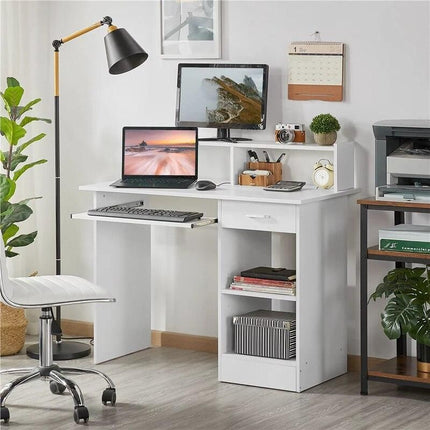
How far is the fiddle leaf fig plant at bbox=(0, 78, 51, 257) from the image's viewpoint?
5.16 metres

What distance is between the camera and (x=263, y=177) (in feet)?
16.2

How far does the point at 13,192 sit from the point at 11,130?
0.98 feet

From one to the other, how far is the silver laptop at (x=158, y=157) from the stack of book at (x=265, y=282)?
526mm

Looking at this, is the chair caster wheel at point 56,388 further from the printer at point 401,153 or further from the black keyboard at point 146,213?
the printer at point 401,153

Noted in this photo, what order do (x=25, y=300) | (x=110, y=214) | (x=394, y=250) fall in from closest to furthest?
(x=25, y=300) → (x=394, y=250) → (x=110, y=214)

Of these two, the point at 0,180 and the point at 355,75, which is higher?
the point at 355,75

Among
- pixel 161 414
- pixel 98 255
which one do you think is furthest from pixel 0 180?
pixel 161 414

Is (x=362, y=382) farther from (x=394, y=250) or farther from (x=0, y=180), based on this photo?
(x=0, y=180)

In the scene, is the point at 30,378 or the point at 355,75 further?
the point at 355,75

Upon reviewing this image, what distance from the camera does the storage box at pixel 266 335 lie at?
15.2ft

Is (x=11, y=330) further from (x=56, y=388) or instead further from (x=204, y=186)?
(x=204, y=186)

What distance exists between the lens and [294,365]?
181 inches

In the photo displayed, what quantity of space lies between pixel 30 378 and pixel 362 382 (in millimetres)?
1384

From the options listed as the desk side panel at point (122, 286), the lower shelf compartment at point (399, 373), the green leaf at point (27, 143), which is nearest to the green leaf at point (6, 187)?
the green leaf at point (27, 143)
